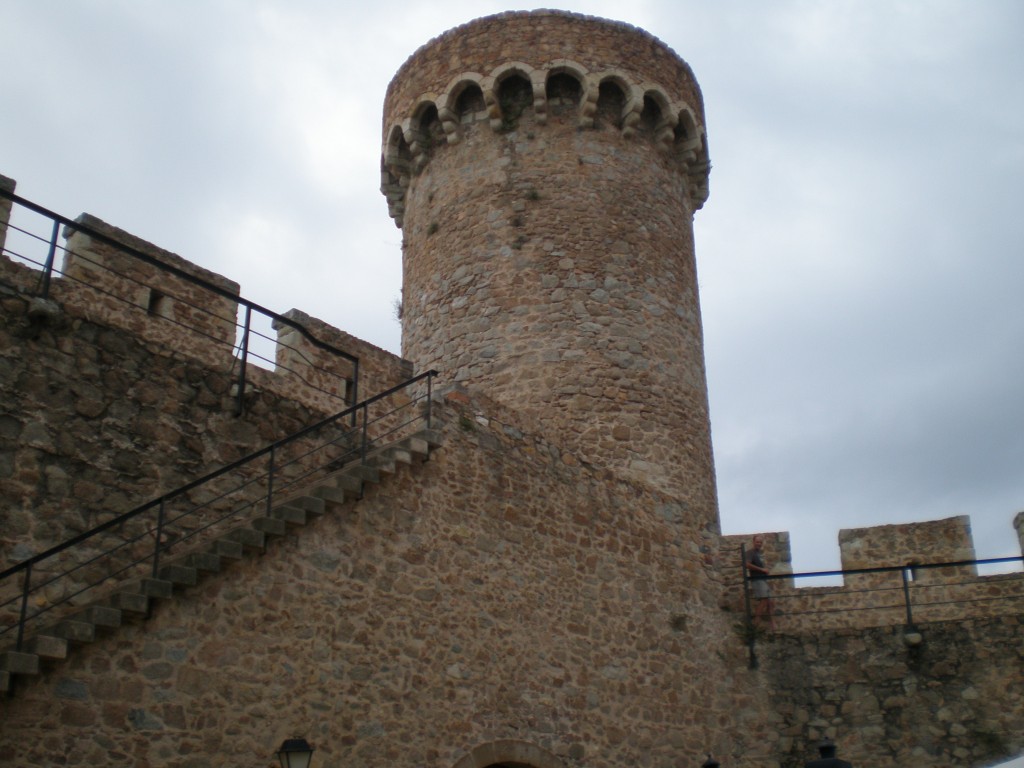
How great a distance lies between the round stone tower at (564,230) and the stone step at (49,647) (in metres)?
7.59

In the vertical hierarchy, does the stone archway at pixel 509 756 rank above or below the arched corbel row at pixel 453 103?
below

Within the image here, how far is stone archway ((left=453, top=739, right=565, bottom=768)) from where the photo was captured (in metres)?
9.92

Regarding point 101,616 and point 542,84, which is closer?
point 101,616

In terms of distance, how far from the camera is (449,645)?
1003 cm

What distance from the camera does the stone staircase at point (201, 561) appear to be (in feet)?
23.2

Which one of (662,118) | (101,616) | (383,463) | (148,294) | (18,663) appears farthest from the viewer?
(662,118)

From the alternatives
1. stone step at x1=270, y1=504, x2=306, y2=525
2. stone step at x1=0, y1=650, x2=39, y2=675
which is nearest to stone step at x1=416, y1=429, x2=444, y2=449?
stone step at x1=270, y1=504, x2=306, y2=525

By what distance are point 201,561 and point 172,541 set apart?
4.87 ft

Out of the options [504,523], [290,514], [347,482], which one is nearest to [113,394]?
[290,514]

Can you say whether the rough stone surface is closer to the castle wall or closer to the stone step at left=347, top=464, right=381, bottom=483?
the castle wall

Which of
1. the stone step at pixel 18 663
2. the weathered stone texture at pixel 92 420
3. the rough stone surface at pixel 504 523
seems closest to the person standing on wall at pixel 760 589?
the rough stone surface at pixel 504 523

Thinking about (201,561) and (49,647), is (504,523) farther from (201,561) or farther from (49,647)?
(49,647)

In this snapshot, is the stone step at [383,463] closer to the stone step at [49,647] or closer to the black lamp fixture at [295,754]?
the black lamp fixture at [295,754]

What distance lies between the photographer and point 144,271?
36.1 feet
